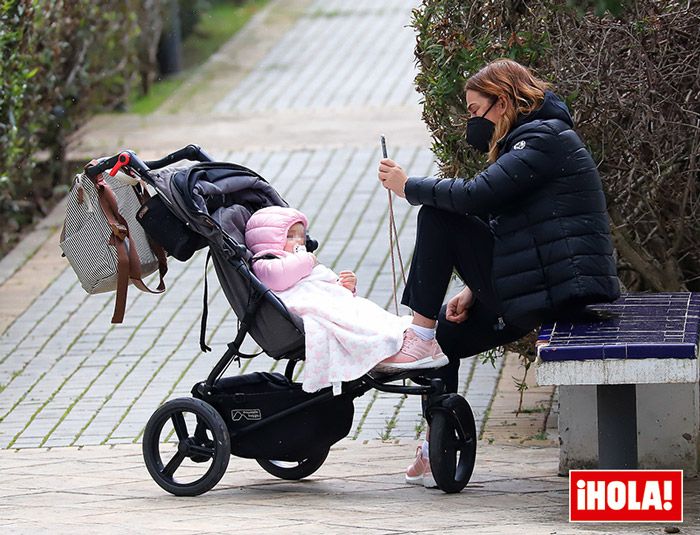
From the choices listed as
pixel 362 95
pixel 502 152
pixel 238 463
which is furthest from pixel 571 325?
pixel 362 95

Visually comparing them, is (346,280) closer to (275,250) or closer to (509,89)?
(275,250)

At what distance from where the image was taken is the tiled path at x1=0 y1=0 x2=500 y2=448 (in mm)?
7660

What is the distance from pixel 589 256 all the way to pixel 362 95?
31.6 ft

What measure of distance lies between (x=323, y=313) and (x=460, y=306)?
61 cm

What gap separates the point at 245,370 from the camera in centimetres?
831

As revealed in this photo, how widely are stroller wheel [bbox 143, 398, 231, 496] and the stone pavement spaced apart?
0.10 meters

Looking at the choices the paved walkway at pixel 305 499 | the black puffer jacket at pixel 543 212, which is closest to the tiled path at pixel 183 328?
the paved walkway at pixel 305 499

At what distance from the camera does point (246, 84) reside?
16109 millimetres

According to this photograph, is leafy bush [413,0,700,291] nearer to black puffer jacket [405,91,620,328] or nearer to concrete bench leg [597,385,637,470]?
black puffer jacket [405,91,620,328]

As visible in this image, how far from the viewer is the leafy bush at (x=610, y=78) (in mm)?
6477

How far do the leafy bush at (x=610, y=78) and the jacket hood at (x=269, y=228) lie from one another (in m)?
1.03

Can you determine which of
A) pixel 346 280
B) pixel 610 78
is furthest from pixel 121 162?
pixel 610 78

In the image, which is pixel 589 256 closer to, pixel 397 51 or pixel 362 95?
pixel 362 95

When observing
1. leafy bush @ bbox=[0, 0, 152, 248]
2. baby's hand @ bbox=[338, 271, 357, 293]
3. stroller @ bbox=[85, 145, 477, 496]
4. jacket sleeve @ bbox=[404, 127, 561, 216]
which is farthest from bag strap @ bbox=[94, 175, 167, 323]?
leafy bush @ bbox=[0, 0, 152, 248]
